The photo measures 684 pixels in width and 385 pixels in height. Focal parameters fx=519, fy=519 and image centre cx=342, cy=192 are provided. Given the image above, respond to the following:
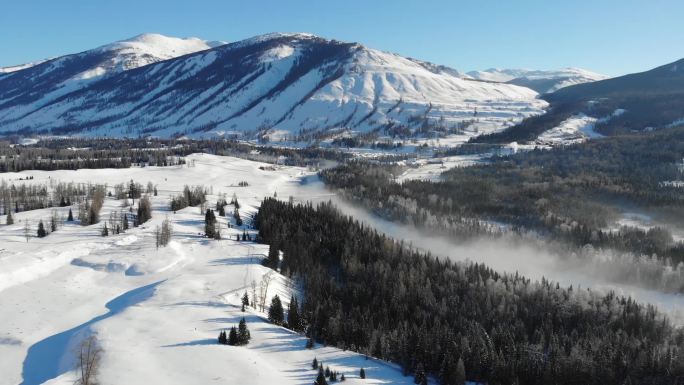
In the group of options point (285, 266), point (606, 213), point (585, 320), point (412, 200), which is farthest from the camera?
point (412, 200)

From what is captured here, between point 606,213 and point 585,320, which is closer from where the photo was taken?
point 585,320

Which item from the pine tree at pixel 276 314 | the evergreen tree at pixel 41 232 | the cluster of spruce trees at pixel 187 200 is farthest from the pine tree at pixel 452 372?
the cluster of spruce trees at pixel 187 200

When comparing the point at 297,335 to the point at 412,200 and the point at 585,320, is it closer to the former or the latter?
the point at 585,320

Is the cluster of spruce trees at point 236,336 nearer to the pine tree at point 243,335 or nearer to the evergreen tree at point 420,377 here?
the pine tree at point 243,335

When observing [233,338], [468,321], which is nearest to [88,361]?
[233,338]

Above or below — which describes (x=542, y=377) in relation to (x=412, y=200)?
below

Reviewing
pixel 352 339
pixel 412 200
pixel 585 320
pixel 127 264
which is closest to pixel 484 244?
pixel 412 200

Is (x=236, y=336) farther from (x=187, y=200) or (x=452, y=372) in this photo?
(x=187, y=200)
